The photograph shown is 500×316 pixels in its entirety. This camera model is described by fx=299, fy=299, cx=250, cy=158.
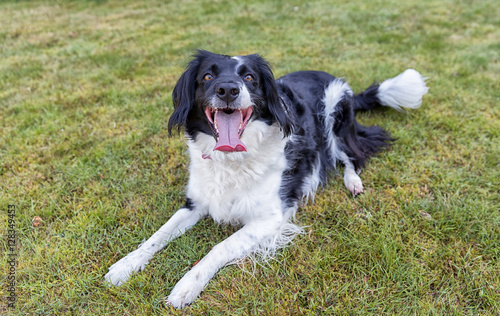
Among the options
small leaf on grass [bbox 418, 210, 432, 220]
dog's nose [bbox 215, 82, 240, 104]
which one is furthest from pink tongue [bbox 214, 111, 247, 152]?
small leaf on grass [bbox 418, 210, 432, 220]

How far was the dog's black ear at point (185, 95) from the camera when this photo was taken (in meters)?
2.16

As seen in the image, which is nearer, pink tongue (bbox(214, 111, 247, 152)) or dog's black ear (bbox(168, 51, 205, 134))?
pink tongue (bbox(214, 111, 247, 152))

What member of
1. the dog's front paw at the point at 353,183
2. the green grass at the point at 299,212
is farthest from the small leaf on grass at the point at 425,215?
the dog's front paw at the point at 353,183

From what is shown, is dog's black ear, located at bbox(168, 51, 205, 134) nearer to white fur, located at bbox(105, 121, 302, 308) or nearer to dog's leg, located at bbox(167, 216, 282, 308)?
white fur, located at bbox(105, 121, 302, 308)

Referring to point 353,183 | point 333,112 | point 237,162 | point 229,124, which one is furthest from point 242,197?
point 333,112

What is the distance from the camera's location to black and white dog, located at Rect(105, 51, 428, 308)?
196 cm

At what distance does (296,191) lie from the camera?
2.48m

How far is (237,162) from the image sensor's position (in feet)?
7.20

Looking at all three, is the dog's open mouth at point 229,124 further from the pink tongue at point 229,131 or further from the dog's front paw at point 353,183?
the dog's front paw at point 353,183

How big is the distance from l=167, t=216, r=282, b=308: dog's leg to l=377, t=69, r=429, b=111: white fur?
212 centimetres

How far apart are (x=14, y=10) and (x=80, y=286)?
12.9m

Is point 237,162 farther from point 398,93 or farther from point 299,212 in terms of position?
point 398,93

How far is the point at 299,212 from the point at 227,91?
121 cm

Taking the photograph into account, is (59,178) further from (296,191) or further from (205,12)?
(205,12)
